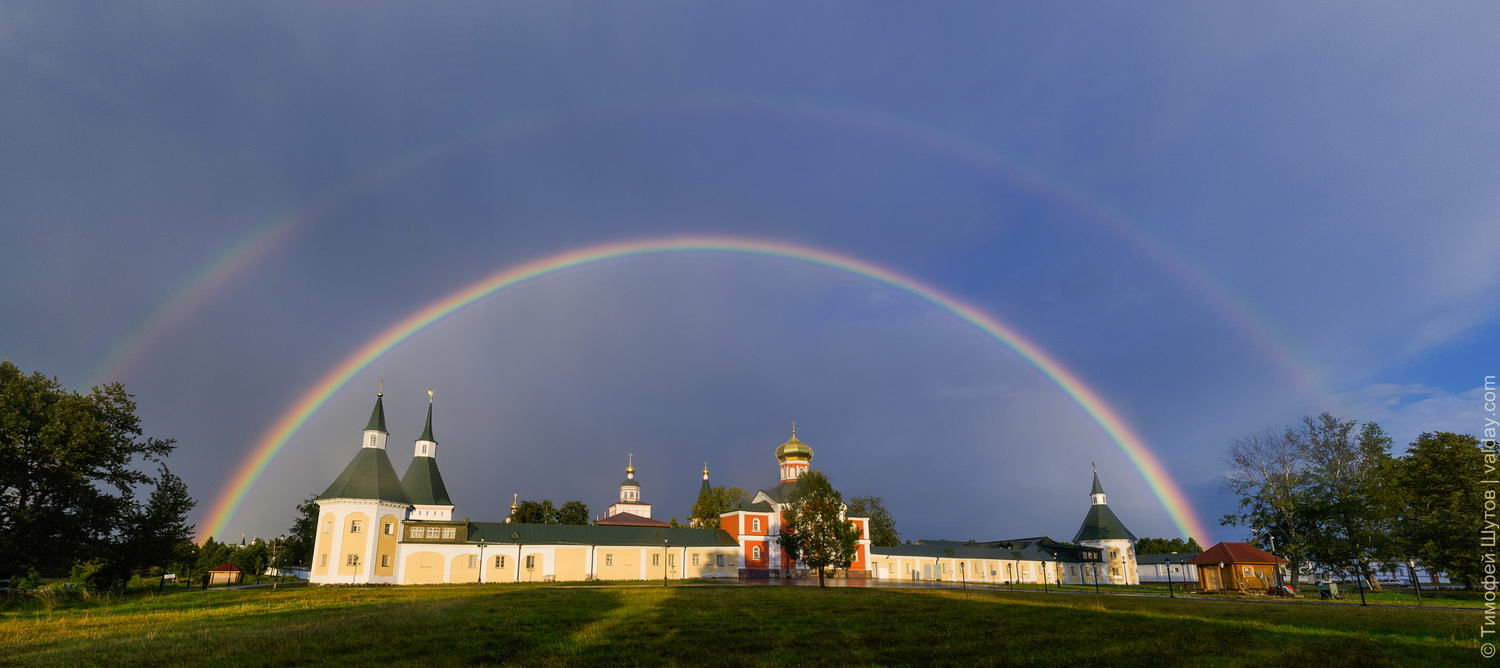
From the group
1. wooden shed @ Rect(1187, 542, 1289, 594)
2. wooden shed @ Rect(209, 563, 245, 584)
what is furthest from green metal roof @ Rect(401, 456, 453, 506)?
wooden shed @ Rect(1187, 542, 1289, 594)

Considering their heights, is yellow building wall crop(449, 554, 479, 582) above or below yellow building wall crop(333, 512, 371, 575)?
below

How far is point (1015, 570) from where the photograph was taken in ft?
272

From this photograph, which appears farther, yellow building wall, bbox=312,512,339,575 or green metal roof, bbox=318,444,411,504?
green metal roof, bbox=318,444,411,504

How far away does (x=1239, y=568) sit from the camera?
45.3 metres

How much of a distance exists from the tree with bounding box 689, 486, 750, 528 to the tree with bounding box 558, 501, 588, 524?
1569 centimetres

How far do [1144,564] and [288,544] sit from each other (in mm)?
118240

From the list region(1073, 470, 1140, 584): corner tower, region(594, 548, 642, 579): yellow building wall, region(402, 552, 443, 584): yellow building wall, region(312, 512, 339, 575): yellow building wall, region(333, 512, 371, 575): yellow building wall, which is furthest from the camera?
region(1073, 470, 1140, 584): corner tower

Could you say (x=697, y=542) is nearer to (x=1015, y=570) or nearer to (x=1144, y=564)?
(x=1015, y=570)

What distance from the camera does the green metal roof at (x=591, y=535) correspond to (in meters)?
58.5

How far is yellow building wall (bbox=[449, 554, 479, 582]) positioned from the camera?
2174 inches

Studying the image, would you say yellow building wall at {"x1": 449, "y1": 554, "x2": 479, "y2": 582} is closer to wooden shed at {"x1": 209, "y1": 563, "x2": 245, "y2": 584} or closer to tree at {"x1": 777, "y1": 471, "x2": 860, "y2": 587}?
tree at {"x1": 777, "y1": 471, "x2": 860, "y2": 587}

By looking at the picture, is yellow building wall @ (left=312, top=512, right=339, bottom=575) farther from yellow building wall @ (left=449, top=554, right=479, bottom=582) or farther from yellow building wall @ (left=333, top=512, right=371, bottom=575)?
yellow building wall @ (left=449, top=554, right=479, bottom=582)

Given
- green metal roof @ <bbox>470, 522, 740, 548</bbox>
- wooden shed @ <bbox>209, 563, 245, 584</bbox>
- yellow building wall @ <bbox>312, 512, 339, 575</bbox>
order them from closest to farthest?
yellow building wall @ <bbox>312, 512, 339, 575</bbox>
green metal roof @ <bbox>470, 522, 740, 548</bbox>
wooden shed @ <bbox>209, 563, 245, 584</bbox>

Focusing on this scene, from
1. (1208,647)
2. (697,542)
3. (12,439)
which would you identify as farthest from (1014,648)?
(697,542)
